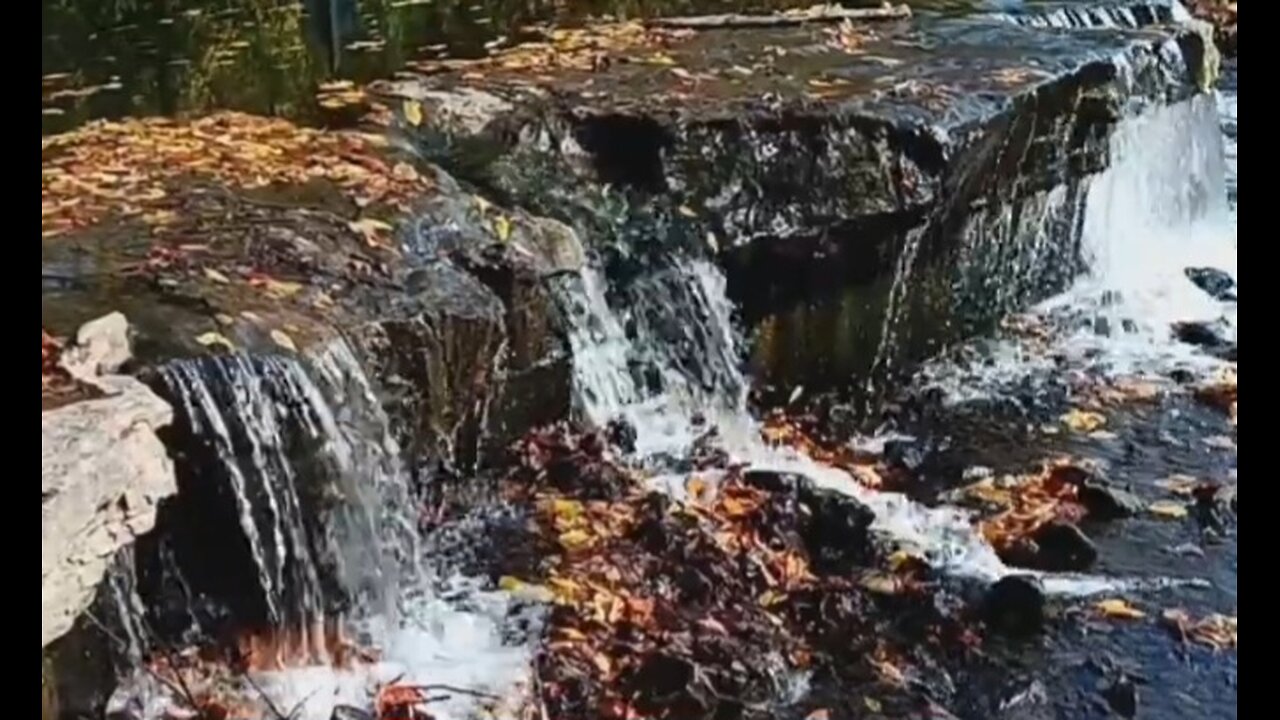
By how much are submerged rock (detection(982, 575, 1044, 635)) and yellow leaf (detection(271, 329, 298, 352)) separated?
1.44m

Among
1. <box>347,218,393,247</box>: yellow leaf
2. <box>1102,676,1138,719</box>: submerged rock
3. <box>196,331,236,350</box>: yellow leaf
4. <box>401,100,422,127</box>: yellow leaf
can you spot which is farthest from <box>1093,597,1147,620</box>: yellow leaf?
<box>401,100,422,127</box>: yellow leaf

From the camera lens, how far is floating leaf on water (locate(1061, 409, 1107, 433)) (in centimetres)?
380

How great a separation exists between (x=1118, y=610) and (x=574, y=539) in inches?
44.1

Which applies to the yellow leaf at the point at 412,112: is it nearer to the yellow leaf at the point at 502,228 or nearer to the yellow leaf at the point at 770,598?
the yellow leaf at the point at 502,228

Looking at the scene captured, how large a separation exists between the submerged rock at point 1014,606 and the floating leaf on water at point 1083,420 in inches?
26.1

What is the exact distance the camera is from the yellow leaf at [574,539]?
3143 mm

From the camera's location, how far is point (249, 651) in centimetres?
276

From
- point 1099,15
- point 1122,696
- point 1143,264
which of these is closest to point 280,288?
point 1122,696

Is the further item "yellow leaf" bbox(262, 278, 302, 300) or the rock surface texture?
"yellow leaf" bbox(262, 278, 302, 300)

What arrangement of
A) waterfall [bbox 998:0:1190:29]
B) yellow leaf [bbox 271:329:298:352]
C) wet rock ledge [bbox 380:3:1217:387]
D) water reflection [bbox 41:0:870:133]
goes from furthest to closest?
waterfall [bbox 998:0:1190:29], wet rock ledge [bbox 380:3:1217:387], water reflection [bbox 41:0:870:133], yellow leaf [bbox 271:329:298:352]

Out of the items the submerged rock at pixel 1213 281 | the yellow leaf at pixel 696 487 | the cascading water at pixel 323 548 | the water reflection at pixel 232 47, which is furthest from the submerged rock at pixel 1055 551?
the water reflection at pixel 232 47

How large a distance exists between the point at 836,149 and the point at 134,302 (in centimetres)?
191

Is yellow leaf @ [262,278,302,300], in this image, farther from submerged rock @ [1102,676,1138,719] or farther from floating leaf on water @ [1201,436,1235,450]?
floating leaf on water @ [1201,436,1235,450]
